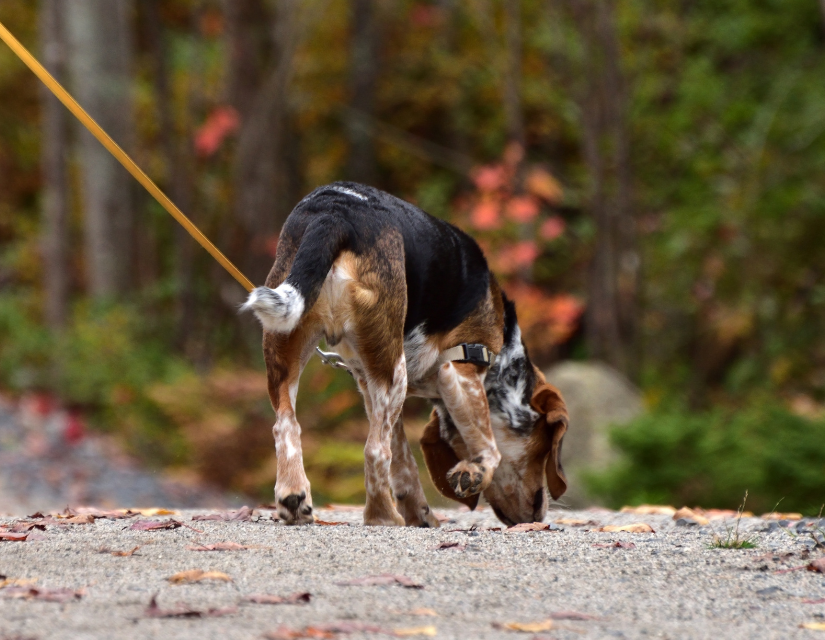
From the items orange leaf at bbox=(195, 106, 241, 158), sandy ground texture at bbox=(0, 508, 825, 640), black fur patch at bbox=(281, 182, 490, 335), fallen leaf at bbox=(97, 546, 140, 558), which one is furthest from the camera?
orange leaf at bbox=(195, 106, 241, 158)

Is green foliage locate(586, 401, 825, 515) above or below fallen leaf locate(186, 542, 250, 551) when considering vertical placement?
below

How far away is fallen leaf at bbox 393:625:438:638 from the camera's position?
322 centimetres

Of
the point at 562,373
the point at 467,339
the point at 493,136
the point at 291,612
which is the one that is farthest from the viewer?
the point at 493,136

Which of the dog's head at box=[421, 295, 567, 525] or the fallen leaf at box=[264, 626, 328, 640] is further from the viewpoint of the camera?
the dog's head at box=[421, 295, 567, 525]

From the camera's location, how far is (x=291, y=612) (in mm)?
3420

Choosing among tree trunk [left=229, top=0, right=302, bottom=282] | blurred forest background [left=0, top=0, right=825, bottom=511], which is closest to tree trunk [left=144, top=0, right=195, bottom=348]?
blurred forest background [left=0, top=0, right=825, bottom=511]

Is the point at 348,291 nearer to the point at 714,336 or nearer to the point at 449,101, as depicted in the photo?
the point at 714,336

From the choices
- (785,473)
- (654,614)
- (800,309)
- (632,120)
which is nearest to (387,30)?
(632,120)

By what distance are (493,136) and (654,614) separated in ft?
52.2

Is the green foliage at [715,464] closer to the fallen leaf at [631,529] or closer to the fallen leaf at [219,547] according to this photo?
the fallen leaf at [631,529]

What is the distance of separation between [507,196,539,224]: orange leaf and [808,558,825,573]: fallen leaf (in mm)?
9805

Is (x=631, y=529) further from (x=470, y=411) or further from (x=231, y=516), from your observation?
(x=231, y=516)

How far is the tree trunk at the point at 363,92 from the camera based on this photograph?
1934 centimetres

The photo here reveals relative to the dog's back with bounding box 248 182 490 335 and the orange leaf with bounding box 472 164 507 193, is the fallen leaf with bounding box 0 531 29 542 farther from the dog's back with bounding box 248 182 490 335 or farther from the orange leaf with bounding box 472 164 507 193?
the orange leaf with bounding box 472 164 507 193
